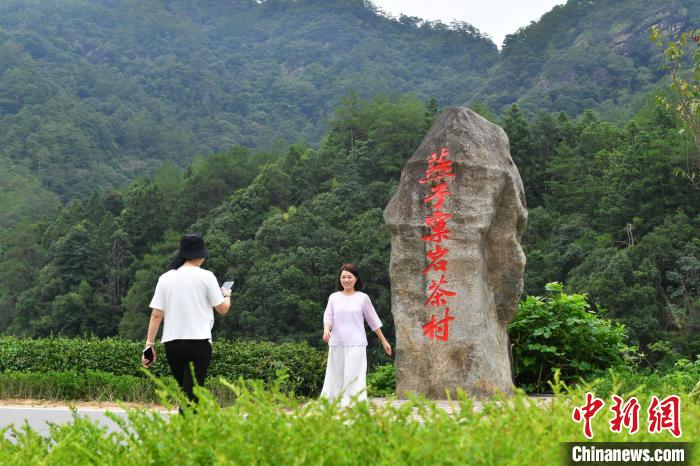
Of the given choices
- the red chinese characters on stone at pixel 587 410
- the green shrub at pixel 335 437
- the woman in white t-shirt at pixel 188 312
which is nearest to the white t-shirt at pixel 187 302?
the woman in white t-shirt at pixel 188 312

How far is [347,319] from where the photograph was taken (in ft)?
21.3

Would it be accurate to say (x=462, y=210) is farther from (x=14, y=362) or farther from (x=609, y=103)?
(x=609, y=103)

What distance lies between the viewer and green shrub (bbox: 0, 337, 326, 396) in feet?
31.5

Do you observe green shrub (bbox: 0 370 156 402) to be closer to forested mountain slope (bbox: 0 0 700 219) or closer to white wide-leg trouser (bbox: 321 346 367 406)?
white wide-leg trouser (bbox: 321 346 367 406)

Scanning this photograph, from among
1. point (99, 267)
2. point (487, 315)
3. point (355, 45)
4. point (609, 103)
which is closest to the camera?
point (487, 315)

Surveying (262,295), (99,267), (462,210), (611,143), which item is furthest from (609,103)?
(462,210)

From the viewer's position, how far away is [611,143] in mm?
35062

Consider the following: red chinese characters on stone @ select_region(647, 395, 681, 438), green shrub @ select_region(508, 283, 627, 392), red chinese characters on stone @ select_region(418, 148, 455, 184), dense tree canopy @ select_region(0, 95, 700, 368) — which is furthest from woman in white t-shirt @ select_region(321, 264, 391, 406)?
dense tree canopy @ select_region(0, 95, 700, 368)

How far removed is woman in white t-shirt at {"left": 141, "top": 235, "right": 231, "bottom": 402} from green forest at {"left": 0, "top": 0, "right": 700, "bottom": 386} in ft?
22.6

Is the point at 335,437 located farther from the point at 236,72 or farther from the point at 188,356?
the point at 236,72

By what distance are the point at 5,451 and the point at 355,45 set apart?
273 ft

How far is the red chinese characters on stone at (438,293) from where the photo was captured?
800cm

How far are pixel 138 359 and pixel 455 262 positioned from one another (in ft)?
13.9

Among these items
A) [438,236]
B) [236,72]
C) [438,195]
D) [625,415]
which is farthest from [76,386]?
[236,72]
